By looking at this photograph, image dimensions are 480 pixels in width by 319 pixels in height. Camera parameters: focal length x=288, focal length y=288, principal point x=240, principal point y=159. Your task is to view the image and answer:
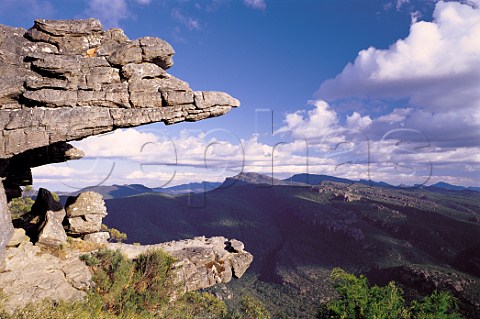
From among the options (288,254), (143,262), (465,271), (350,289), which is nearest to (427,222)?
(465,271)

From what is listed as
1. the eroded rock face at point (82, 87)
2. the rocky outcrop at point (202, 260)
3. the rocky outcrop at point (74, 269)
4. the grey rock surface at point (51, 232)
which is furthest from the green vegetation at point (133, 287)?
the eroded rock face at point (82, 87)

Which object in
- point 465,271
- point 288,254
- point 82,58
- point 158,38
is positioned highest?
point 158,38

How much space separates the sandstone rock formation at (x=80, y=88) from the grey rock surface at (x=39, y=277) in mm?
2086

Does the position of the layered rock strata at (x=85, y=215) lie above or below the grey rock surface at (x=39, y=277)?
above

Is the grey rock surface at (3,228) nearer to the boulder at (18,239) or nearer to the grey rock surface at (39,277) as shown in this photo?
the grey rock surface at (39,277)

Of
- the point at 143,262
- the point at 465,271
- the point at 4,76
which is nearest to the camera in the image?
the point at 4,76

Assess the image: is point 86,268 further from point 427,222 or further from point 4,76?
point 427,222

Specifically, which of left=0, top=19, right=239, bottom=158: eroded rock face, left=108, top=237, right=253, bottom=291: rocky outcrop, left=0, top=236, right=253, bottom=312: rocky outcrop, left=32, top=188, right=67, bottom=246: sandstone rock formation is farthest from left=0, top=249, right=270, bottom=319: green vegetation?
left=0, top=19, right=239, bottom=158: eroded rock face

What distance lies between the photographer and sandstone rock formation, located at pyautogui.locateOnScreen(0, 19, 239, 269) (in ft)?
67.1

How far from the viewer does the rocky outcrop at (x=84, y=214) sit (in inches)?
1085

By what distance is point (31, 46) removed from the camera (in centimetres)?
2211

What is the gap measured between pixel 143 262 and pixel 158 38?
→ 1914 cm

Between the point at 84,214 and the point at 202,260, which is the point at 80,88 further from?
the point at 202,260

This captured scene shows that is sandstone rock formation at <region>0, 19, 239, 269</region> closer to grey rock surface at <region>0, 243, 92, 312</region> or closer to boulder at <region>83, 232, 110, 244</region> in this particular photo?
grey rock surface at <region>0, 243, 92, 312</region>
